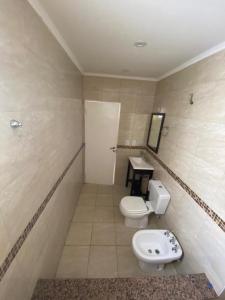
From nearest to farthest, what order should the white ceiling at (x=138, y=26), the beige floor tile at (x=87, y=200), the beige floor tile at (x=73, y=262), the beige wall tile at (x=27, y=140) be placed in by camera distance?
the beige wall tile at (x=27, y=140)
the white ceiling at (x=138, y=26)
the beige floor tile at (x=73, y=262)
the beige floor tile at (x=87, y=200)

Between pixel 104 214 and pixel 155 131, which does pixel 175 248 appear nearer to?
pixel 104 214

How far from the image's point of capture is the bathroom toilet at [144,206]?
201cm

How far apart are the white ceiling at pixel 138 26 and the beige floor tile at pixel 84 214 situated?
2383 mm

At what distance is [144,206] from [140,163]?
89cm

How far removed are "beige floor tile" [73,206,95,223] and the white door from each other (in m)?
0.86

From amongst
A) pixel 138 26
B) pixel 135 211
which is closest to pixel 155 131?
pixel 135 211

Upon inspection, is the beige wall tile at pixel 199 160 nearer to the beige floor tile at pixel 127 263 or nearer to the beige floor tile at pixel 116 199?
the beige floor tile at pixel 127 263

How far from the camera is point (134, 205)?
7.27ft

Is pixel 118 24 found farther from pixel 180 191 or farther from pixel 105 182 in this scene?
pixel 105 182

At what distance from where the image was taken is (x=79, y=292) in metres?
1.08

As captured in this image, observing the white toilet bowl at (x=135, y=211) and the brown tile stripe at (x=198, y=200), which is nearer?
the brown tile stripe at (x=198, y=200)

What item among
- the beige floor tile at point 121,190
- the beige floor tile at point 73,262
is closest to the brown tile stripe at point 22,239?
the beige floor tile at point 73,262

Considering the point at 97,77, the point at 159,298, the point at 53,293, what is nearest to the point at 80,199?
the point at 53,293

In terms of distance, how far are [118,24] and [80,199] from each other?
2693 millimetres
